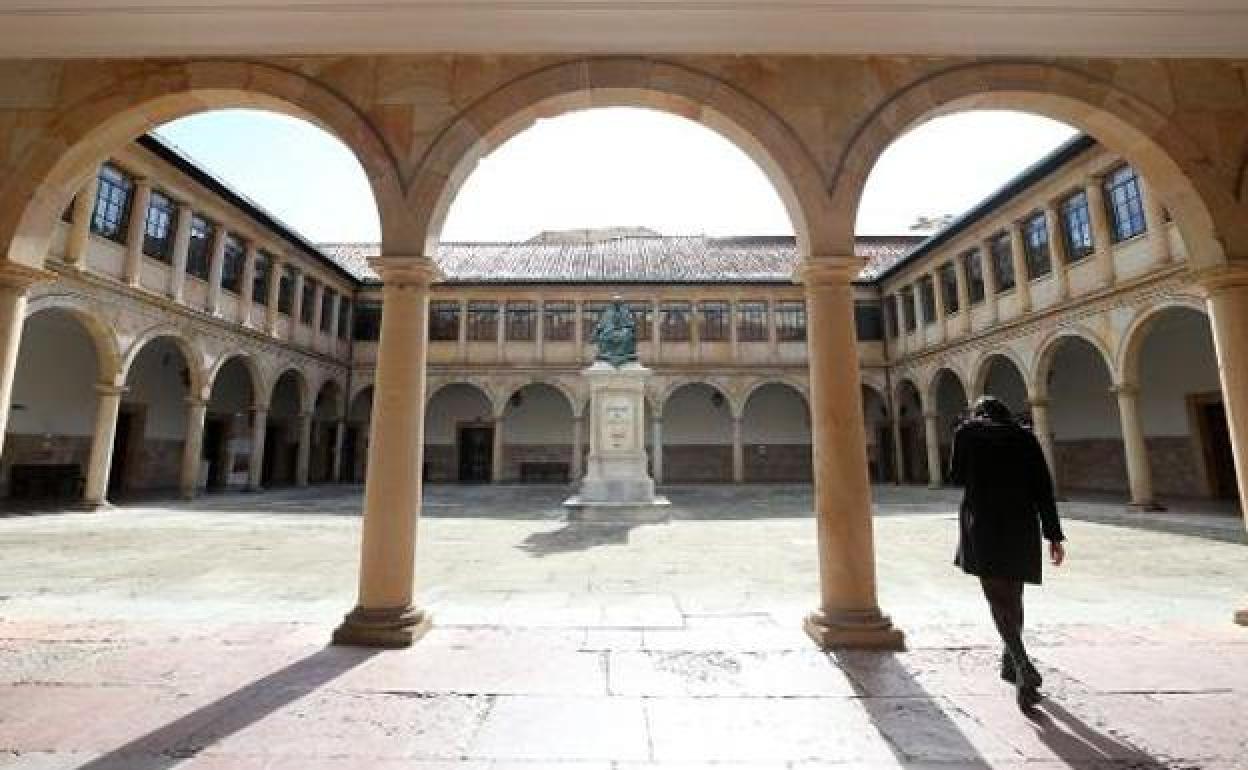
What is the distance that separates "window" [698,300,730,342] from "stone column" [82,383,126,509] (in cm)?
1800

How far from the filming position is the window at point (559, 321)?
960 inches

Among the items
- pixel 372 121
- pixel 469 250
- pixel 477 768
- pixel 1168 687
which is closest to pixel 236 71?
pixel 372 121

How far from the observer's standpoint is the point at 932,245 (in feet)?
66.4

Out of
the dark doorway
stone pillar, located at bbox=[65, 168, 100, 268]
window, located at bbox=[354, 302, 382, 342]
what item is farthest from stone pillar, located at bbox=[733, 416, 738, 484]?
stone pillar, located at bbox=[65, 168, 100, 268]

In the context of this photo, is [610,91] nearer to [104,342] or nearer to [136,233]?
[104,342]

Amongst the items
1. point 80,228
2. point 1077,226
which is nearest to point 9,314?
point 80,228

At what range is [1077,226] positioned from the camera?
14680 millimetres

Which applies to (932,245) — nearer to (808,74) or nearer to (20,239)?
(808,74)

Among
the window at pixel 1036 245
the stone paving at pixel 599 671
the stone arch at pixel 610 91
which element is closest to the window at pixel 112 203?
the stone paving at pixel 599 671

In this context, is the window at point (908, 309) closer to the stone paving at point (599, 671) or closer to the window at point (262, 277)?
the stone paving at point (599, 671)

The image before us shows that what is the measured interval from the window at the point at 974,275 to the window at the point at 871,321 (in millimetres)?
5771

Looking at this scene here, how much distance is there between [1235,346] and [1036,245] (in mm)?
13855

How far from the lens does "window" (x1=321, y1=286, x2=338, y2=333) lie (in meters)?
23.0

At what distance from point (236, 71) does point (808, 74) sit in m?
4.02
